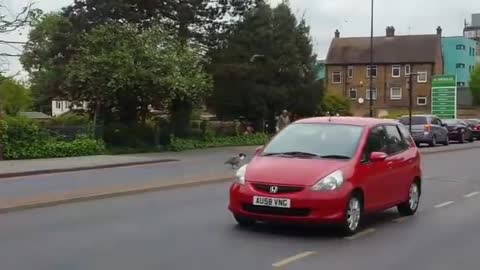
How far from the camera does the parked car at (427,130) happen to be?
4167 centimetres

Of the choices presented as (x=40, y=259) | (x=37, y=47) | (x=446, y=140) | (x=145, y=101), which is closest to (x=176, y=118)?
(x=145, y=101)

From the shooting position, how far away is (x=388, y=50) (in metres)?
98.3

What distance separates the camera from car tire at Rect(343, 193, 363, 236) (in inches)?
401

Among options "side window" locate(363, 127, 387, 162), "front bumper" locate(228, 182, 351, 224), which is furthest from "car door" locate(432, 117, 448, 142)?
"front bumper" locate(228, 182, 351, 224)

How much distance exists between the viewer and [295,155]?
1067 centimetres

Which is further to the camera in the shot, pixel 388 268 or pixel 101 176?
pixel 101 176

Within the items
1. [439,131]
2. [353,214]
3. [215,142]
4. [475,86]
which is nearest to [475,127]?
[439,131]

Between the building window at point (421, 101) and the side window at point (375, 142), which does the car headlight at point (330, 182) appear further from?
the building window at point (421, 101)

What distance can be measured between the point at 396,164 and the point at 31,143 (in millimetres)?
20134

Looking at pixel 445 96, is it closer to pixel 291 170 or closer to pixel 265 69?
pixel 265 69

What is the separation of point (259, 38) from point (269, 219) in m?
33.1

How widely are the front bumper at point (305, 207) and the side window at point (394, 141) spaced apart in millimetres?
1975

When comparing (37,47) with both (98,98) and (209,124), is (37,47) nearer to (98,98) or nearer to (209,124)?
(98,98)

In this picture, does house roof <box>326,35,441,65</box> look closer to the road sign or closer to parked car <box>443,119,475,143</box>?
the road sign
